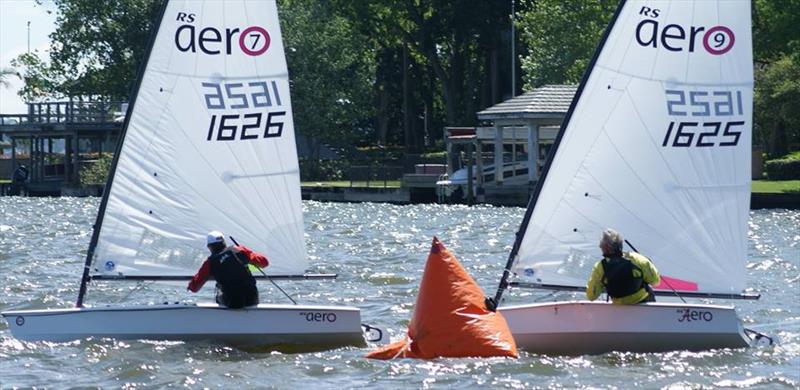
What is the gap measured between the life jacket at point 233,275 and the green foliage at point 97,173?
155 ft

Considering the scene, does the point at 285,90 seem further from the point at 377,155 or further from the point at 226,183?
the point at 377,155

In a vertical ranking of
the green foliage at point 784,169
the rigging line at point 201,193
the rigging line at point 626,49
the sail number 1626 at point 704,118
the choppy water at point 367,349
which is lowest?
the choppy water at point 367,349

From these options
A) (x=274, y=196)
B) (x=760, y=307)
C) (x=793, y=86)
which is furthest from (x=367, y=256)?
(x=793, y=86)

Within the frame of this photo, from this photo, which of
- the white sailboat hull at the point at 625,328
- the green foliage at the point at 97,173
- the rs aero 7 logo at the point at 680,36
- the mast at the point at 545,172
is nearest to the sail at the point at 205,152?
the mast at the point at 545,172

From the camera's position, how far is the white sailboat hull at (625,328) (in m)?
14.9

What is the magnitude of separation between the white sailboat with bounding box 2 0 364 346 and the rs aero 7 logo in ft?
11.9

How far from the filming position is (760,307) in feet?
65.4

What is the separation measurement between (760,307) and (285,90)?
7251 mm

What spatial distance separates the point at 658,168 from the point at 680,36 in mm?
1310

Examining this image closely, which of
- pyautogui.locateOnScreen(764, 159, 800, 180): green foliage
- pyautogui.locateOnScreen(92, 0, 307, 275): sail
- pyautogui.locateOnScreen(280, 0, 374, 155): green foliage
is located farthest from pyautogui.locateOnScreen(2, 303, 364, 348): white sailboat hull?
pyautogui.locateOnScreen(280, 0, 374, 155): green foliage

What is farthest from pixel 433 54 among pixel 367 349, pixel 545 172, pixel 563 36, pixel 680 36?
pixel 367 349

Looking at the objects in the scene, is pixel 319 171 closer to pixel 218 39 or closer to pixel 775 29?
pixel 775 29

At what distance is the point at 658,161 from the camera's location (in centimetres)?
1569

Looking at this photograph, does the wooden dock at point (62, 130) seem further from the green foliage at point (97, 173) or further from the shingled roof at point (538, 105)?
the shingled roof at point (538, 105)
